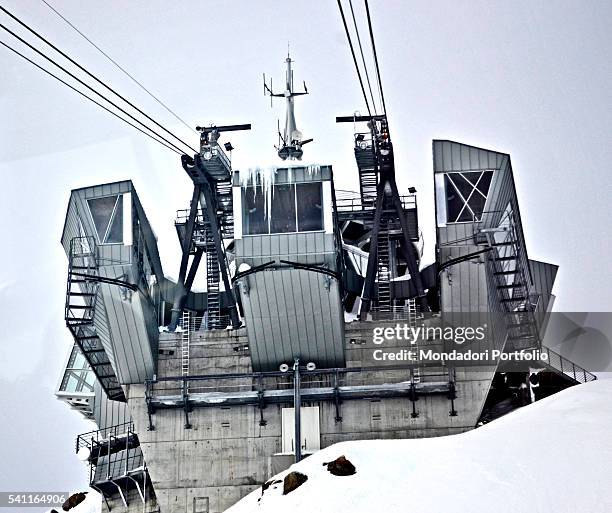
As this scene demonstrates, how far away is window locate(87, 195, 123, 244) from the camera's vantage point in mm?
49688

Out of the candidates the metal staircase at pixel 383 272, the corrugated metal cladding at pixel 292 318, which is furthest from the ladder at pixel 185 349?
the metal staircase at pixel 383 272

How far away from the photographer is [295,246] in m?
47.4

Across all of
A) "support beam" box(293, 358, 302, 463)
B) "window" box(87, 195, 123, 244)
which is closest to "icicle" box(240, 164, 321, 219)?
"window" box(87, 195, 123, 244)

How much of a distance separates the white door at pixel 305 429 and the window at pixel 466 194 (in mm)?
11916

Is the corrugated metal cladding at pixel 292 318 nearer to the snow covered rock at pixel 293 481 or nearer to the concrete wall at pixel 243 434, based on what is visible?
the concrete wall at pixel 243 434

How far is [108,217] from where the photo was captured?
49969 mm

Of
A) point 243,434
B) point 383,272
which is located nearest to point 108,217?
point 243,434

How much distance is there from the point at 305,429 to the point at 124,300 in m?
11.0

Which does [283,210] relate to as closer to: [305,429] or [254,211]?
[254,211]

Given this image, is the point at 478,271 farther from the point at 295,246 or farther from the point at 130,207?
the point at 130,207

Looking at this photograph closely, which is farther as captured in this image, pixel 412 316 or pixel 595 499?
pixel 412 316

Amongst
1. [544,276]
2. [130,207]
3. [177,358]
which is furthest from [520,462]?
[544,276]

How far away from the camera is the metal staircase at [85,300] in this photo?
48188mm

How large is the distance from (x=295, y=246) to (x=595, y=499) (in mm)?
22592
